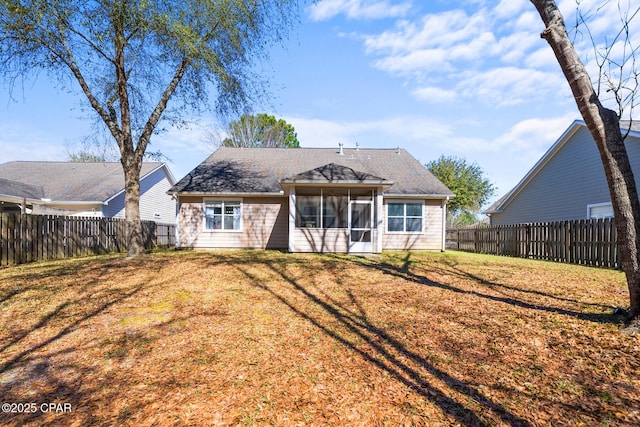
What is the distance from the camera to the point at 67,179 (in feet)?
69.9

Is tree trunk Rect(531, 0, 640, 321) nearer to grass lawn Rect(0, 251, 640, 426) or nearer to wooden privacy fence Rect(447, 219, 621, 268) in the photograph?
grass lawn Rect(0, 251, 640, 426)

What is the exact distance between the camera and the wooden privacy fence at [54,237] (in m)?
10.0

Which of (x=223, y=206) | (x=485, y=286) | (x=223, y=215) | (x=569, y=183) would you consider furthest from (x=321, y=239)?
(x=569, y=183)

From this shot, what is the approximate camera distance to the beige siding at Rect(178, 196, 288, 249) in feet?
50.4

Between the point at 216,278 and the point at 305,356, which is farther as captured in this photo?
the point at 216,278

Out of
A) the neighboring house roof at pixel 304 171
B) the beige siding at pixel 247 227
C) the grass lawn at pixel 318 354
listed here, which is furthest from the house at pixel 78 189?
the grass lawn at pixel 318 354

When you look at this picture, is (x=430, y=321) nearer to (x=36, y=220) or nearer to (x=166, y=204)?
(x=36, y=220)

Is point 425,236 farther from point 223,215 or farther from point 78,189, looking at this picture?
point 78,189

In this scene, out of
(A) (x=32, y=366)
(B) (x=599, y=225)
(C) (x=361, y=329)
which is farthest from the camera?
(B) (x=599, y=225)

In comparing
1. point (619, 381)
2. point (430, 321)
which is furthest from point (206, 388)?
point (619, 381)

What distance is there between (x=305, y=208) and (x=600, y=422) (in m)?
11.7

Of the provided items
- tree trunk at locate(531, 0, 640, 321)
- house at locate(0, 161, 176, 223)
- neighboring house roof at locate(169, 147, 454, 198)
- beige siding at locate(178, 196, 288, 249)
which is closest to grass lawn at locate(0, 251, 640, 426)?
tree trunk at locate(531, 0, 640, 321)

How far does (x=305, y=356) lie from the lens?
3.85m

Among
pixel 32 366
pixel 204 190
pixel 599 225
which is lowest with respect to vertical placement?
pixel 32 366
